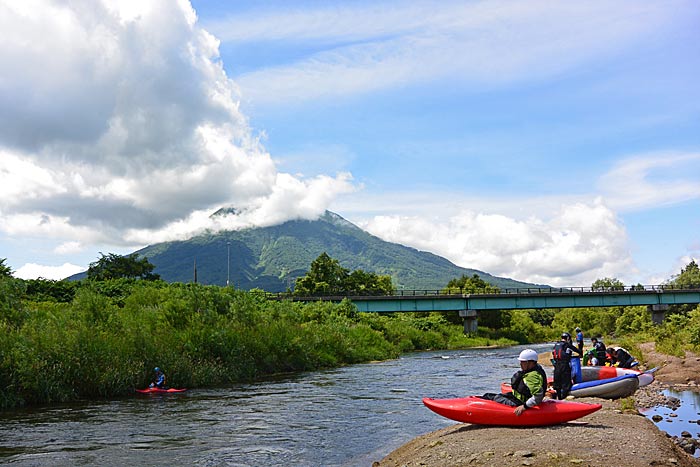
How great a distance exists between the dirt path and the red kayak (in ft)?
0.76

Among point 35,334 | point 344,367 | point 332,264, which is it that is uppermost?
point 332,264

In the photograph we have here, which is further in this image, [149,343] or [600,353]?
[149,343]

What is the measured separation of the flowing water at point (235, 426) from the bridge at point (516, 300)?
2304 inches

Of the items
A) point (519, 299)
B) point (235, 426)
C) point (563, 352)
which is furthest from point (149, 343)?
point (519, 299)

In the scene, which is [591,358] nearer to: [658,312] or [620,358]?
[620,358]

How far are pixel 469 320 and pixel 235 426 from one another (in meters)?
81.4

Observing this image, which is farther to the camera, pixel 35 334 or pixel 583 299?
pixel 583 299

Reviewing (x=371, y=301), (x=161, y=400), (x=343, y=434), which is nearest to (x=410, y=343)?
(x=371, y=301)

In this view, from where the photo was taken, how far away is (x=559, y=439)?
1357cm

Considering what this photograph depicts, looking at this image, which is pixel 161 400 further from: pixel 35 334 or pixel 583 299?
pixel 583 299

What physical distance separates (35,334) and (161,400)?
22.8 ft

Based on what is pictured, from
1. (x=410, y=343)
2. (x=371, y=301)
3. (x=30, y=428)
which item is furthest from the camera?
(x=371, y=301)

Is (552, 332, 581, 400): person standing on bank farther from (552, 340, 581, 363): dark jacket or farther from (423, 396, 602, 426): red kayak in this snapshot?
(423, 396, 602, 426): red kayak

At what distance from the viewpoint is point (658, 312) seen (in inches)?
4220
